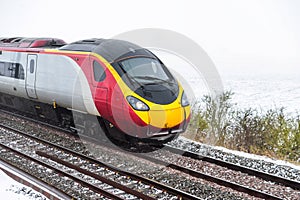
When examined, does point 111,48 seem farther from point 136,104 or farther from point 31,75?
point 31,75

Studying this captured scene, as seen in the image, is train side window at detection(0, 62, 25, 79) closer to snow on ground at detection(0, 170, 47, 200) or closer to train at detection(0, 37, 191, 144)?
train at detection(0, 37, 191, 144)

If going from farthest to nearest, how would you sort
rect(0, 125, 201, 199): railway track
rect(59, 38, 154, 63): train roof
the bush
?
the bush, rect(59, 38, 154, 63): train roof, rect(0, 125, 201, 199): railway track

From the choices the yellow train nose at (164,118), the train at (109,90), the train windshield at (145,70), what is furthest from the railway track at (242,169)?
the train windshield at (145,70)

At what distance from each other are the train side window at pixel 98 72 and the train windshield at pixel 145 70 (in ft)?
1.68

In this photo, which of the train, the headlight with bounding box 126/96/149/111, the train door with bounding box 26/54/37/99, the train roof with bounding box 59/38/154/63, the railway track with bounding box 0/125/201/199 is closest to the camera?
the railway track with bounding box 0/125/201/199

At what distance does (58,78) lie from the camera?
10.3m

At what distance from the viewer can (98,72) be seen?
9.02 m

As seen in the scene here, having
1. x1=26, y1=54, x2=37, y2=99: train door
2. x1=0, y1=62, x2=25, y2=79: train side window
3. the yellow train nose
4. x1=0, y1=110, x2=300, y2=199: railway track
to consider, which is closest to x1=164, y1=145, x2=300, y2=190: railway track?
x1=0, y1=110, x2=300, y2=199: railway track

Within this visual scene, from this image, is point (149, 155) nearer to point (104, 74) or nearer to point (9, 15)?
point (104, 74)

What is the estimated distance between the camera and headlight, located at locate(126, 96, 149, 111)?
820 cm

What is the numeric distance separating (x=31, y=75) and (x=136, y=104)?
191 inches

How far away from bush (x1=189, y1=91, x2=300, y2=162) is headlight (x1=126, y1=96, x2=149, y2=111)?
3500mm

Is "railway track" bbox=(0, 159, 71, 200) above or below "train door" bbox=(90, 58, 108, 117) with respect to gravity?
below

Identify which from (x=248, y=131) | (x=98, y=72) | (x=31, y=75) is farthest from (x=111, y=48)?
(x=248, y=131)
